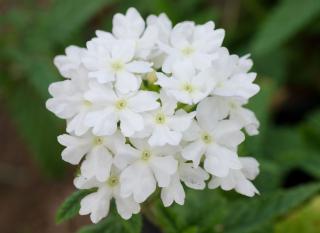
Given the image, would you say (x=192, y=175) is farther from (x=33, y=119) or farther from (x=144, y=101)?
(x=33, y=119)

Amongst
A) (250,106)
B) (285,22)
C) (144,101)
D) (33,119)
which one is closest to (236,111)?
(144,101)

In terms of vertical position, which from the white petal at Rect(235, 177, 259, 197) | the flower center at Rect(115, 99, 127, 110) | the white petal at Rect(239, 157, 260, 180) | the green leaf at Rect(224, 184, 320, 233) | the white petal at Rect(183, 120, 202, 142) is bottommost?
the green leaf at Rect(224, 184, 320, 233)

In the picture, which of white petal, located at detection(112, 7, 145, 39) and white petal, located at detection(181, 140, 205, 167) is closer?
white petal, located at detection(181, 140, 205, 167)

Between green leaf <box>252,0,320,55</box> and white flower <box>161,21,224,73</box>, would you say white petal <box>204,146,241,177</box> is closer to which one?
white flower <box>161,21,224,73</box>

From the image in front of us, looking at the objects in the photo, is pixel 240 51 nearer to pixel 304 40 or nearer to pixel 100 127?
pixel 304 40

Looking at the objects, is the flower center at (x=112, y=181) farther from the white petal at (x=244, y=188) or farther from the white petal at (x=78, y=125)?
the white petal at (x=244, y=188)

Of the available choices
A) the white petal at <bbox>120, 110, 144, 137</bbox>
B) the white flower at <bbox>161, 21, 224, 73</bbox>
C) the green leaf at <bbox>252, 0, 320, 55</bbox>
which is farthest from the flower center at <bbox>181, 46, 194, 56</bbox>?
the green leaf at <bbox>252, 0, 320, 55</bbox>
